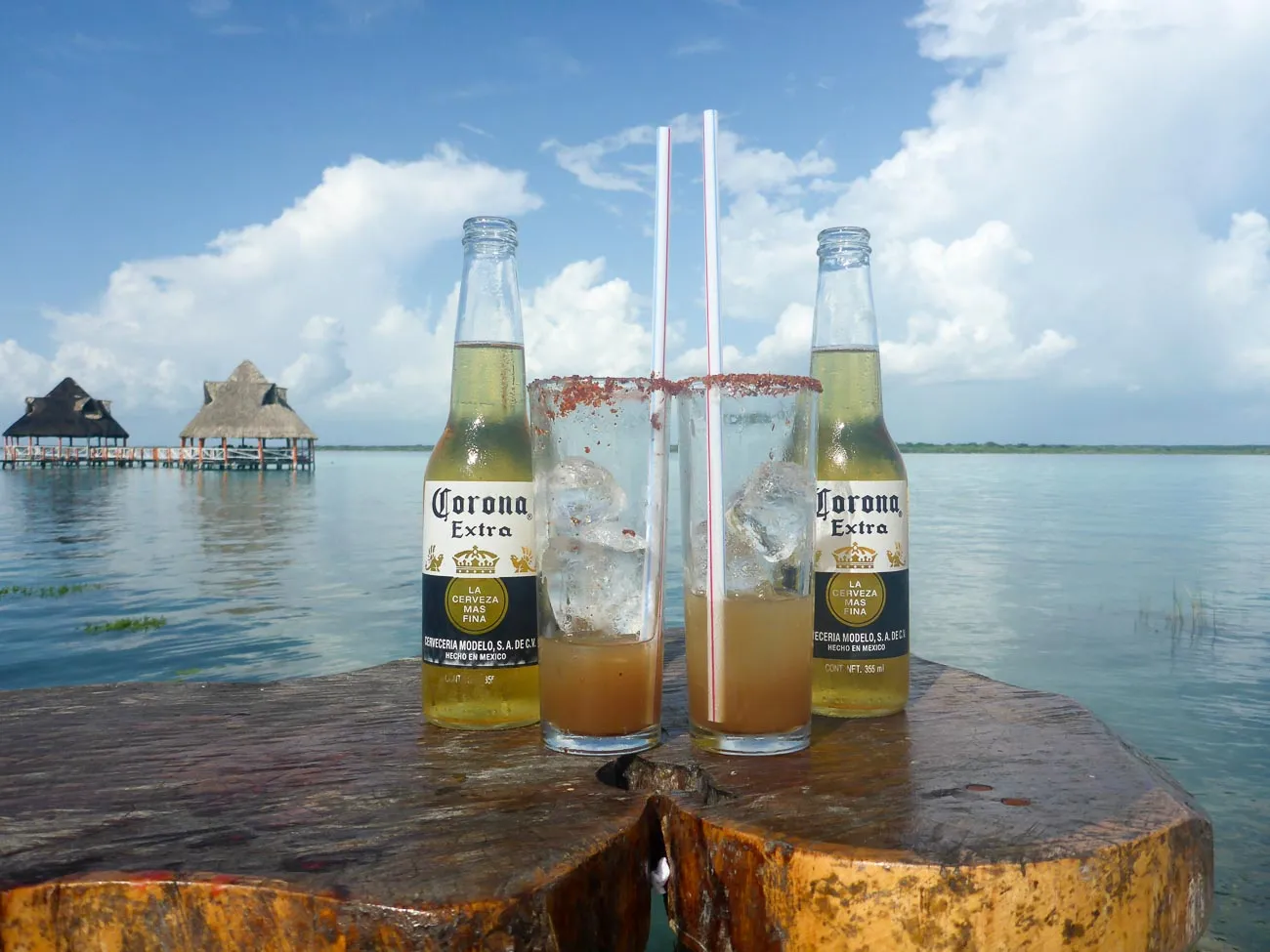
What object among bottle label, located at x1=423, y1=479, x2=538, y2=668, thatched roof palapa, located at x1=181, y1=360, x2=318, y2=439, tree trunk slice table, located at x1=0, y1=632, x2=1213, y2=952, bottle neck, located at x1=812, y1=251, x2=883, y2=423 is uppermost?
thatched roof palapa, located at x1=181, y1=360, x2=318, y2=439

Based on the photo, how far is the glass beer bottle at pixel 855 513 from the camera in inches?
70.4

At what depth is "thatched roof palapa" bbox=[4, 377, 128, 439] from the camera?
46.6 m

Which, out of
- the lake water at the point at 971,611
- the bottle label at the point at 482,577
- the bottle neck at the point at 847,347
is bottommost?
the lake water at the point at 971,611

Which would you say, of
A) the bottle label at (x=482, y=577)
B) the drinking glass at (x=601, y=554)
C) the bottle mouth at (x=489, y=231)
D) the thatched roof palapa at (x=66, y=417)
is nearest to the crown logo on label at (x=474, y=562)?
the bottle label at (x=482, y=577)

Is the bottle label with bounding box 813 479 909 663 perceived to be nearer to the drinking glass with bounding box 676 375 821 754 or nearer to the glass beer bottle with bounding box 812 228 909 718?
the glass beer bottle with bounding box 812 228 909 718

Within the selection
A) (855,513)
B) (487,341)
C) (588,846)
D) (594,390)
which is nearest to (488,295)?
(487,341)

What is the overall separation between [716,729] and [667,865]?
0.25m

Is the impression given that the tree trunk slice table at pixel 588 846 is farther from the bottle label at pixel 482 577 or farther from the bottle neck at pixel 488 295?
the bottle neck at pixel 488 295

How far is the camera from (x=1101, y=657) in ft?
29.1

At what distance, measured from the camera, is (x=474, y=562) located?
66.4 inches

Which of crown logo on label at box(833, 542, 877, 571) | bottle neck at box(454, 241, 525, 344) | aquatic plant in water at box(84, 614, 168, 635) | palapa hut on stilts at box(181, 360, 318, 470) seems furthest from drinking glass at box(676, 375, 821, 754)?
palapa hut on stilts at box(181, 360, 318, 470)

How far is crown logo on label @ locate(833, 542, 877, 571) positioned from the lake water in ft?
1.01

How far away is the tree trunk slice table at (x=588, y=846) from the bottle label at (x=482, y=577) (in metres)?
0.16

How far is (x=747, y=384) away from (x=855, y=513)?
448 millimetres
